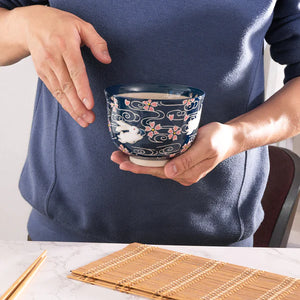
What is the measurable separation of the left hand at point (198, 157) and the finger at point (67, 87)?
0.11 m

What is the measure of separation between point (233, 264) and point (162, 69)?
1.24 feet

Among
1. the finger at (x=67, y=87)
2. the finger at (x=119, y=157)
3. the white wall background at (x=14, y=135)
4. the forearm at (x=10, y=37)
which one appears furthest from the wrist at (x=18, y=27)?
the white wall background at (x=14, y=135)

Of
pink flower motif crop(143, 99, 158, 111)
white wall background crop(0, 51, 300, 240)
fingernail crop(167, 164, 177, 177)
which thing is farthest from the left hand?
white wall background crop(0, 51, 300, 240)

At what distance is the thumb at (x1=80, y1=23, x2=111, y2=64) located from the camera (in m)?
0.73

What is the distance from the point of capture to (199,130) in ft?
2.59

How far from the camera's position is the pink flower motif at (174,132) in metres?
0.71

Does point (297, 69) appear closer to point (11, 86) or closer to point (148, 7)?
point (148, 7)

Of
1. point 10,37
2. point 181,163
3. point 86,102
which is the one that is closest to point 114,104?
point 86,102

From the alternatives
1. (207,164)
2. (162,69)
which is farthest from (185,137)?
(162,69)

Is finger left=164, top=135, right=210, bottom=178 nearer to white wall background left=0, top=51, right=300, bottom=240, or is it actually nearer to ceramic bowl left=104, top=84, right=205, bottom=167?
ceramic bowl left=104, top=84, right=205, bottom=167

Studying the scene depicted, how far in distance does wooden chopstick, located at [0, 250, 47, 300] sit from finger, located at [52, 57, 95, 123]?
0.81 ft

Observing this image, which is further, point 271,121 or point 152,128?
point 271,121

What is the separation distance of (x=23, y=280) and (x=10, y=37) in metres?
0.42

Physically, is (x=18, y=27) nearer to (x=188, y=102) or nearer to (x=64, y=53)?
(x=64, y=53)
